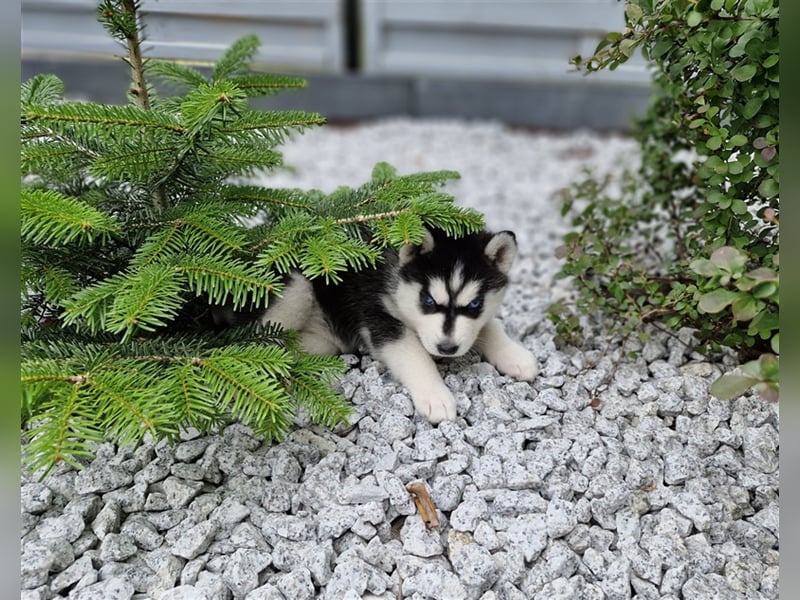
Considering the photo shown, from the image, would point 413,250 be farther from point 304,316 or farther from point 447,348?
point 304,316

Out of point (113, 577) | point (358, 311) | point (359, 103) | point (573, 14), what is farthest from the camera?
point (359, 103)

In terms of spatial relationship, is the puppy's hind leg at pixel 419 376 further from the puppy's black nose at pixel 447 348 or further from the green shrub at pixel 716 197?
the green shrub at pixel 716 197

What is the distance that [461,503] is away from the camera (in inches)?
85.8

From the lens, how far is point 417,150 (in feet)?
20.8

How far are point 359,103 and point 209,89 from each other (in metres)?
5.69

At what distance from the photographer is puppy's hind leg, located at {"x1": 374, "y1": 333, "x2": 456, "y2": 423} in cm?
248

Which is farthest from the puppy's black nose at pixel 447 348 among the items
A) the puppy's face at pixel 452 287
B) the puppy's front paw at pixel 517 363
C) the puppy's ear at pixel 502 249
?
the puppy's ear at pixel 502 249

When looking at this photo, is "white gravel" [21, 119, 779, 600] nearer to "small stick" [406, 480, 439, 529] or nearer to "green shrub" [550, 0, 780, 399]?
"small stick" [406, 480, 439, 529]

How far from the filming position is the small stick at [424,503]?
2129 mm

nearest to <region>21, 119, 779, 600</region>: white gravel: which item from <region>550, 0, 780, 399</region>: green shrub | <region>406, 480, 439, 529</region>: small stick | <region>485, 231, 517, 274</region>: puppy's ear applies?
<region>406, 480, 439, 529</region>: small stick

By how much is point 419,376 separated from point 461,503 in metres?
0.53

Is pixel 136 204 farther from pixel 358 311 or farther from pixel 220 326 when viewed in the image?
pixel 358 311

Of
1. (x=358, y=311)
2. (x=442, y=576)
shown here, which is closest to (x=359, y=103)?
(x=358, y=311)

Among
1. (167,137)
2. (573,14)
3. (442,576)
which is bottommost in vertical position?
(442,576)
